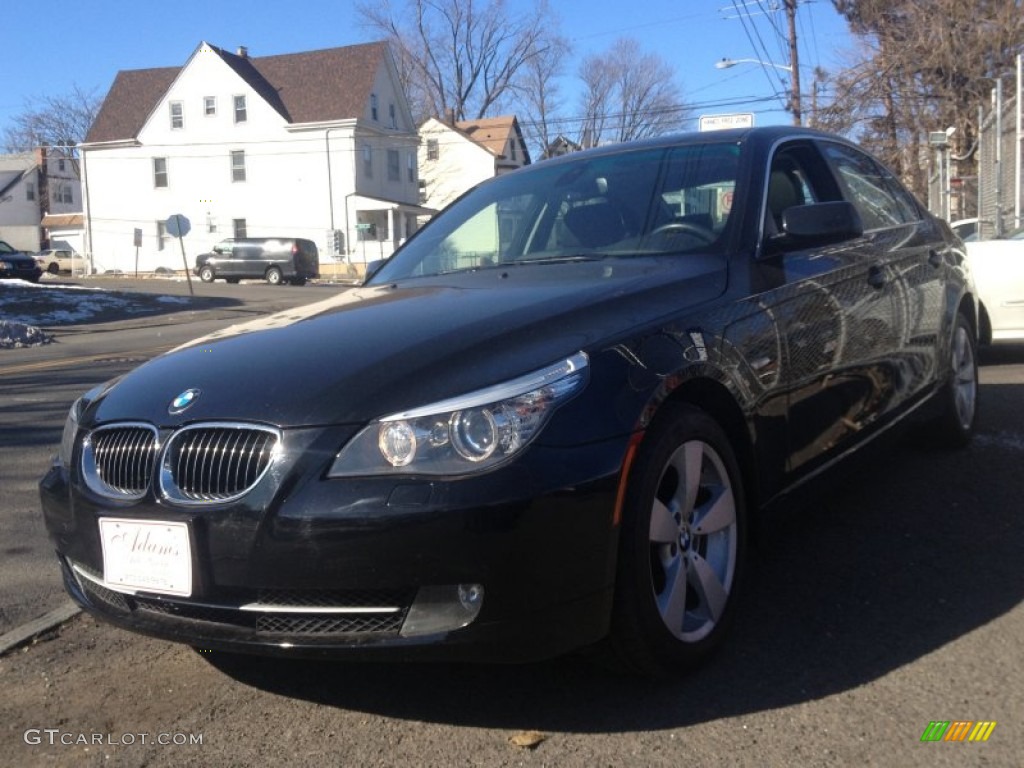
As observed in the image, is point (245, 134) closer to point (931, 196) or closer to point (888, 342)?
point (931, 196)

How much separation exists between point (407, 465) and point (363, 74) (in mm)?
47790

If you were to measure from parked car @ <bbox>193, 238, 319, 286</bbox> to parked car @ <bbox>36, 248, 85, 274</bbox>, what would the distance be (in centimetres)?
1399

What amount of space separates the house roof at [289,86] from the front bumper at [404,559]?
4571 centimetres

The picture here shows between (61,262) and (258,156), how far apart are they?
604 inches

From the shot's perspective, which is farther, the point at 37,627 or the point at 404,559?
the point at 37,627

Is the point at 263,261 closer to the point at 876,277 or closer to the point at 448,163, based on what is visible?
the point at 448,163

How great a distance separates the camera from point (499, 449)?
98.6 inches

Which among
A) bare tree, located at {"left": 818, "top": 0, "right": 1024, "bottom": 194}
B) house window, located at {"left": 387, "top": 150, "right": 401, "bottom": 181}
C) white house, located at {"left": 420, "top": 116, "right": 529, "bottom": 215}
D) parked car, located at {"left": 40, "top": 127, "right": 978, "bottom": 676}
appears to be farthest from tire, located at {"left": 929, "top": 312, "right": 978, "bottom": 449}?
white house, located at {"left": 420, "top": 116, "right": 529, "bottom": 215}

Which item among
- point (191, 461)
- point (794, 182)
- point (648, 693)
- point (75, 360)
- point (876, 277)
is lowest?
point (648, 693)

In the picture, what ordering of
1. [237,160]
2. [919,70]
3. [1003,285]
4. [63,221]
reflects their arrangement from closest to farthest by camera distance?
[1003,285]
[919,70]
[237,160]
[63,221]

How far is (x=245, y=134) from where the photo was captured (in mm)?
46938

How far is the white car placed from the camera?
27.3 feet

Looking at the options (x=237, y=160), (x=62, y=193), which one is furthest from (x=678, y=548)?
(x=62, y=193)

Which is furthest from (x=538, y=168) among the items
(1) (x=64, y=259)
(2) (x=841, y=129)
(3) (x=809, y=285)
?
(1) (x=64, y=259)
